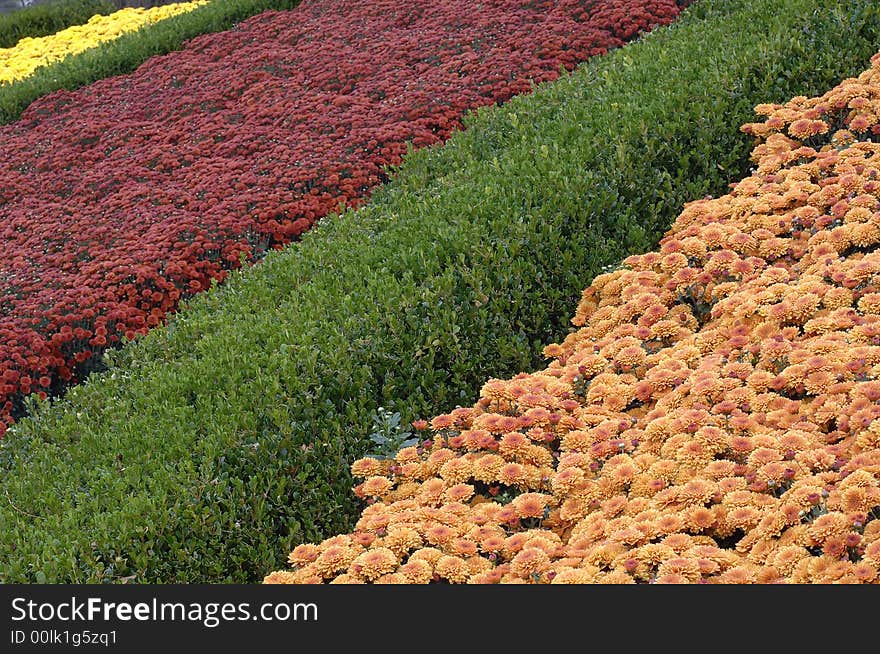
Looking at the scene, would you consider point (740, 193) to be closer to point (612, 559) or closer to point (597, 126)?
point (597, 126)

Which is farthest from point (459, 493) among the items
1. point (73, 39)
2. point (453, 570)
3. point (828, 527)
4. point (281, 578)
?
point (73, 39)

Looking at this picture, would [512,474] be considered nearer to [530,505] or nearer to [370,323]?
[530,505]

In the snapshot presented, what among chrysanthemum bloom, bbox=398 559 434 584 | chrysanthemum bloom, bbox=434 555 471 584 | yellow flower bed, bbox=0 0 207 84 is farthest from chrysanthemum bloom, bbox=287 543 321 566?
yellow flower bed, bbox=0 0 207 84

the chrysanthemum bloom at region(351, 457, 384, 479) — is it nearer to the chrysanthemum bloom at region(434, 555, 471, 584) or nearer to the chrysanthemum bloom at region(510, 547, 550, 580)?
the chrysanthemum bloom at region(434, 555, 471, 584)

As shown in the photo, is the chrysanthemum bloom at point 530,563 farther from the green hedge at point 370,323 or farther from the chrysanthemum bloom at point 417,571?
the green hedge at point 370,323

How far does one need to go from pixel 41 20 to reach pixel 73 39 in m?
2.28

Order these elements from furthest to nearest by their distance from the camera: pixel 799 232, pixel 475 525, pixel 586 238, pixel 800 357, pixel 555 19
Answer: pixel 555 19
pixel 586 238
pixel 799 232
pixel 800 357
pixel 475 525

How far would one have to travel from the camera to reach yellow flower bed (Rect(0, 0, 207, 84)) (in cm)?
1476

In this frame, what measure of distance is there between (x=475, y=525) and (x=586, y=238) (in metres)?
2.38

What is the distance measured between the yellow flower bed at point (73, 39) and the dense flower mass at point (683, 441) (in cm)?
1156

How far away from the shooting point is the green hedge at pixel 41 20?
56.3 feet

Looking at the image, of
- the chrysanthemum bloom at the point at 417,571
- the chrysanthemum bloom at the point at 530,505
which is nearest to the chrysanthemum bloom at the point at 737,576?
the chrysanthemum bloom at the point at 530,505

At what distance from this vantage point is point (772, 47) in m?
6.84
